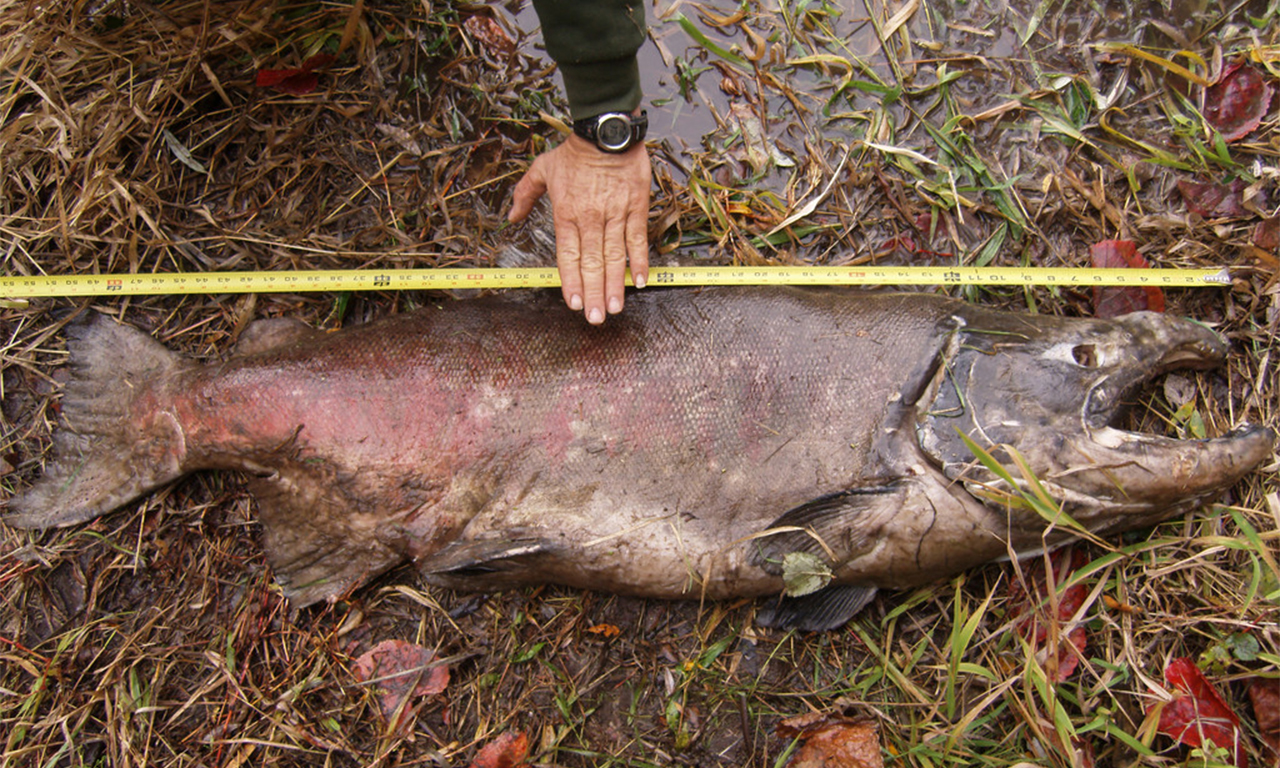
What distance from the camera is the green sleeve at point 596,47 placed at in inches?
95.0

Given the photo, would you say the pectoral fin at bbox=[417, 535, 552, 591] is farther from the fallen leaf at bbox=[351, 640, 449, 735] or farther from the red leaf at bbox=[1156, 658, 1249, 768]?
the red leaf at bbox=[1156, 658, 1249, 768]

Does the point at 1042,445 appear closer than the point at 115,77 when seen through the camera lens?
Yes

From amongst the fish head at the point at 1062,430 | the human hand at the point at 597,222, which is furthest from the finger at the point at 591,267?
the fish head at the point at 1062,430

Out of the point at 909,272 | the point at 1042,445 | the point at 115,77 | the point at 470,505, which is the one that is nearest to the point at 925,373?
the point at 1042,445

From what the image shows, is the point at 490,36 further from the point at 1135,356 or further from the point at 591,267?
the point at 1135,356

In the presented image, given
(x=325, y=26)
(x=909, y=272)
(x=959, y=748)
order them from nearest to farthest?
1. (x=959, y=748)
2. (x=909, y=272)
3. (x=325, y=26)

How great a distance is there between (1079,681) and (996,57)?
293cm

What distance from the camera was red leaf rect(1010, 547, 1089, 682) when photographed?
9.29ft

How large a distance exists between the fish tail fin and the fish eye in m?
3.66

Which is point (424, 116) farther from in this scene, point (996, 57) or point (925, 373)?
point (996, 57)

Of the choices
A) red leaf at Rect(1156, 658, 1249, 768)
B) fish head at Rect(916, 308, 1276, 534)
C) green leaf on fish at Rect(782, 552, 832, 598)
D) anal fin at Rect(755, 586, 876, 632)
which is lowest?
red leaf at Rect(1156, 658, 1249, 768)

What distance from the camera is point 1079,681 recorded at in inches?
112

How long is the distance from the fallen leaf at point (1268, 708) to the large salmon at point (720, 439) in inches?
30.8

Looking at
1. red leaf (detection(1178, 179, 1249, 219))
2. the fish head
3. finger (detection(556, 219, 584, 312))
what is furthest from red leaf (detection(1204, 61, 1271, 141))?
finger (detection(556, 219, 584, 312))
